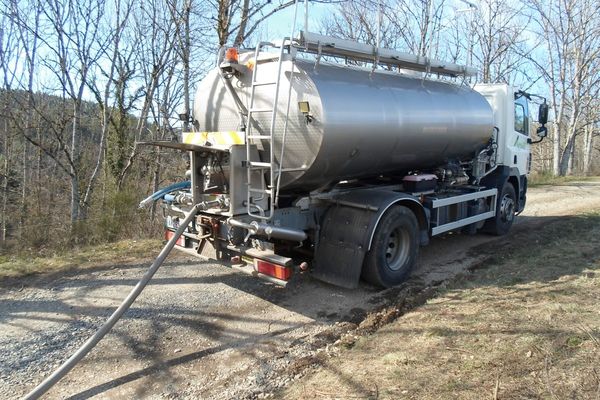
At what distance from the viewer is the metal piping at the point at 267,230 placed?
4898mm

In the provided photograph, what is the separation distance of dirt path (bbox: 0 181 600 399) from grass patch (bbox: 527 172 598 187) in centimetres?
1438

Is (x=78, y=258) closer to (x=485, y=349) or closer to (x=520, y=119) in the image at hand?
(x=485, y=349)

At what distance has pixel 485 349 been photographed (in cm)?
392

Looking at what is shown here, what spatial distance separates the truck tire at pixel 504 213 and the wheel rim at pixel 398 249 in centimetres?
342

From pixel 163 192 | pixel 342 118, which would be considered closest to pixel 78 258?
pixel 163 192

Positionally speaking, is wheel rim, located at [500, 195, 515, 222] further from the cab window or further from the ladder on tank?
the ladder on tank

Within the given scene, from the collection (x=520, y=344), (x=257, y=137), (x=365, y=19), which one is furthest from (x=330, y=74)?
(x=365, y=19)

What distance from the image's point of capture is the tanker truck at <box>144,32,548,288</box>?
16.9 feet

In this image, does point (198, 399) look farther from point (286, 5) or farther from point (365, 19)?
point (365, 19)

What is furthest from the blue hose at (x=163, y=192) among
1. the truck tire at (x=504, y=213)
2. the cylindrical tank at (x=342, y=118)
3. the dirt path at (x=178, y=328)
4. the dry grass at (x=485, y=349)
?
the truck tire at (x=504, y=213)

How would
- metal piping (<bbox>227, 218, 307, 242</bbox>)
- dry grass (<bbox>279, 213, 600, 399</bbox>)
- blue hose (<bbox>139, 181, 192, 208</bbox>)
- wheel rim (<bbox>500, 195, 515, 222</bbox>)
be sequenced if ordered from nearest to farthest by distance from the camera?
dry grass (<bbox>279, 213, 600, 399</bbox>) → metal piping (<bbox>227, 218, 307, 242</bbox>) → blue hose (<bbox>139, 181, 192, 208</bbox>) → wheel rim (<bbox>500, 195, 515, 222</bbox>)

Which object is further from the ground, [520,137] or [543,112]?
[543,112]

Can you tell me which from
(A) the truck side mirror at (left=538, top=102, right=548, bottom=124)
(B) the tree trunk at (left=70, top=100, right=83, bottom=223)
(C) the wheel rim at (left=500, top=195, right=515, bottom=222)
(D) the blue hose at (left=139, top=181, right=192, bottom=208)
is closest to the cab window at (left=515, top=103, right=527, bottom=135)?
(A) the truck side mirror at (left=538, top=102, right=548, bottom=124)

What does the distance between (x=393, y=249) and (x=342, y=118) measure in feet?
6.78
